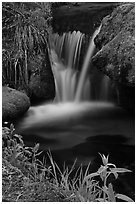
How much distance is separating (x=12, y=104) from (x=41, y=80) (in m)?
0.93

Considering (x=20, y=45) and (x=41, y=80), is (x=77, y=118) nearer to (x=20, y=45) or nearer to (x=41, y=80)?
(x=41, y=80)

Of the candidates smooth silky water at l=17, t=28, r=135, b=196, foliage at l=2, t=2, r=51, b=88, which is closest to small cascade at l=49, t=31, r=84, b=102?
smooth silky water at l=17, t=28, r=135, b=196

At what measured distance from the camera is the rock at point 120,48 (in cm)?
300

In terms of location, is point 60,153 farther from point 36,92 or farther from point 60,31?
point 60,31

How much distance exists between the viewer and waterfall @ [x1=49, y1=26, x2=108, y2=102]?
4466mm

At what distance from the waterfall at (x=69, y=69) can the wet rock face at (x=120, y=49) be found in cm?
112

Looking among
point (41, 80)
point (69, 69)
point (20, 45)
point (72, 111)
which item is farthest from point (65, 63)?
point (20, 45)

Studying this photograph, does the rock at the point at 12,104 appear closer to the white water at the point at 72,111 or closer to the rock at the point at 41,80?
the white water at the point at 72,111

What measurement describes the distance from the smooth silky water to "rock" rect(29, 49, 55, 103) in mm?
90

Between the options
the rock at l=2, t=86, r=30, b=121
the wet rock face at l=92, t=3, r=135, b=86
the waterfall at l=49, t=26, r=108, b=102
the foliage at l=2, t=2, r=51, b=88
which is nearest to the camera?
the wet rock face at l=92, t=3, r=135, b=86

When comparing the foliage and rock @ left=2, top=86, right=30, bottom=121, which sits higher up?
the foliage

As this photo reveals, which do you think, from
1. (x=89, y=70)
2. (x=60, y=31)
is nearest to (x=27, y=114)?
(x=89, y=70)

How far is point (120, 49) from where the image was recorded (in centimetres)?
306

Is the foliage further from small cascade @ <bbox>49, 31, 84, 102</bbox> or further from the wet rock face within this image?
the wet rock face
